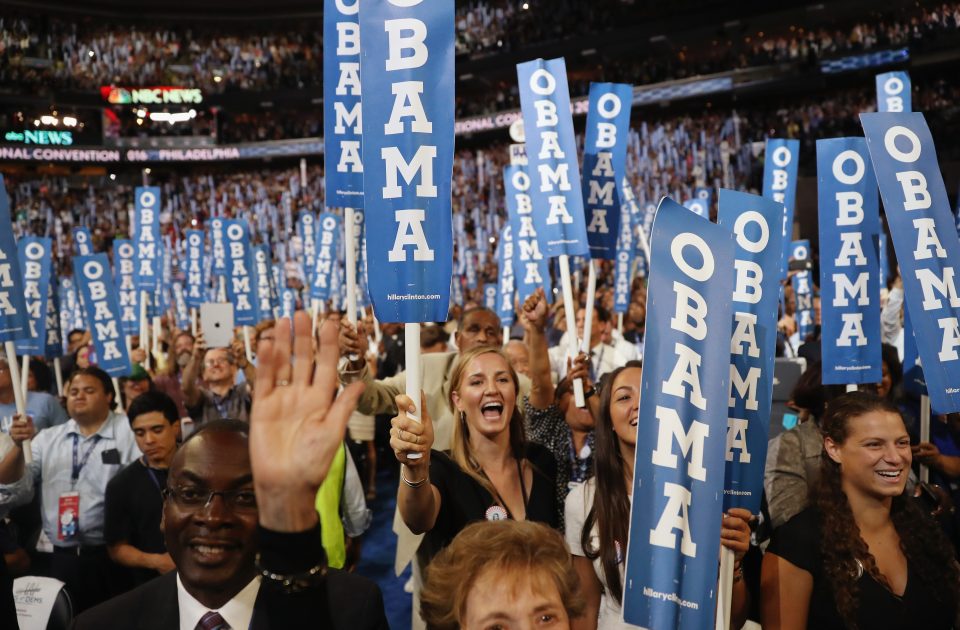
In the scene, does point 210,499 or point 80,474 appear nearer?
point 210,499

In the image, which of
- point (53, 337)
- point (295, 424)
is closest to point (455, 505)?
point (295, 424)

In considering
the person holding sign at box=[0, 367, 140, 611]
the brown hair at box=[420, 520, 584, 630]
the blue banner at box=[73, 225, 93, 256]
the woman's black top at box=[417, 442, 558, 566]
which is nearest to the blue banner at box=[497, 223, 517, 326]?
the person holding sign at box=[0, 367, 140, 611]

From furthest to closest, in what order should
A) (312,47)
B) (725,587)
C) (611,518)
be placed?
(312,47), (611,518), (725,587)

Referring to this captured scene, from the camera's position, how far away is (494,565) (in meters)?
1.83

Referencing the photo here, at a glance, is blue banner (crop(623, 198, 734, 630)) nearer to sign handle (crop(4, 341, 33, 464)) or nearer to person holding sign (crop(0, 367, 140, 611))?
person holding sign (crop(0, 367, 140, 611))

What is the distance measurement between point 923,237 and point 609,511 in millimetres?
1893

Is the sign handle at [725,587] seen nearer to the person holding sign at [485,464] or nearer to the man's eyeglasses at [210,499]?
the person holding sign at [485,464]

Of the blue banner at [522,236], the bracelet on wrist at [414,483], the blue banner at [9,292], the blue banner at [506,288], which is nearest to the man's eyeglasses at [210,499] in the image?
the bracelet on wrist at [414,483]

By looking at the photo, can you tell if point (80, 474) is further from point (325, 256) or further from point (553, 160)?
point (325, 256)

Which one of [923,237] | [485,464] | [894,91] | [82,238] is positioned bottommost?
[485,464]

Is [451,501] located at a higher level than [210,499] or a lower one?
lower

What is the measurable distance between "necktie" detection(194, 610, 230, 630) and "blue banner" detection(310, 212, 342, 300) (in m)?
8.41

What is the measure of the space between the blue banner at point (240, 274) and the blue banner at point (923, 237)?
7445 mm

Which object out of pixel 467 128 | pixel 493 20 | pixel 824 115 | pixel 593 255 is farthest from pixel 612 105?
pixel 493 20
